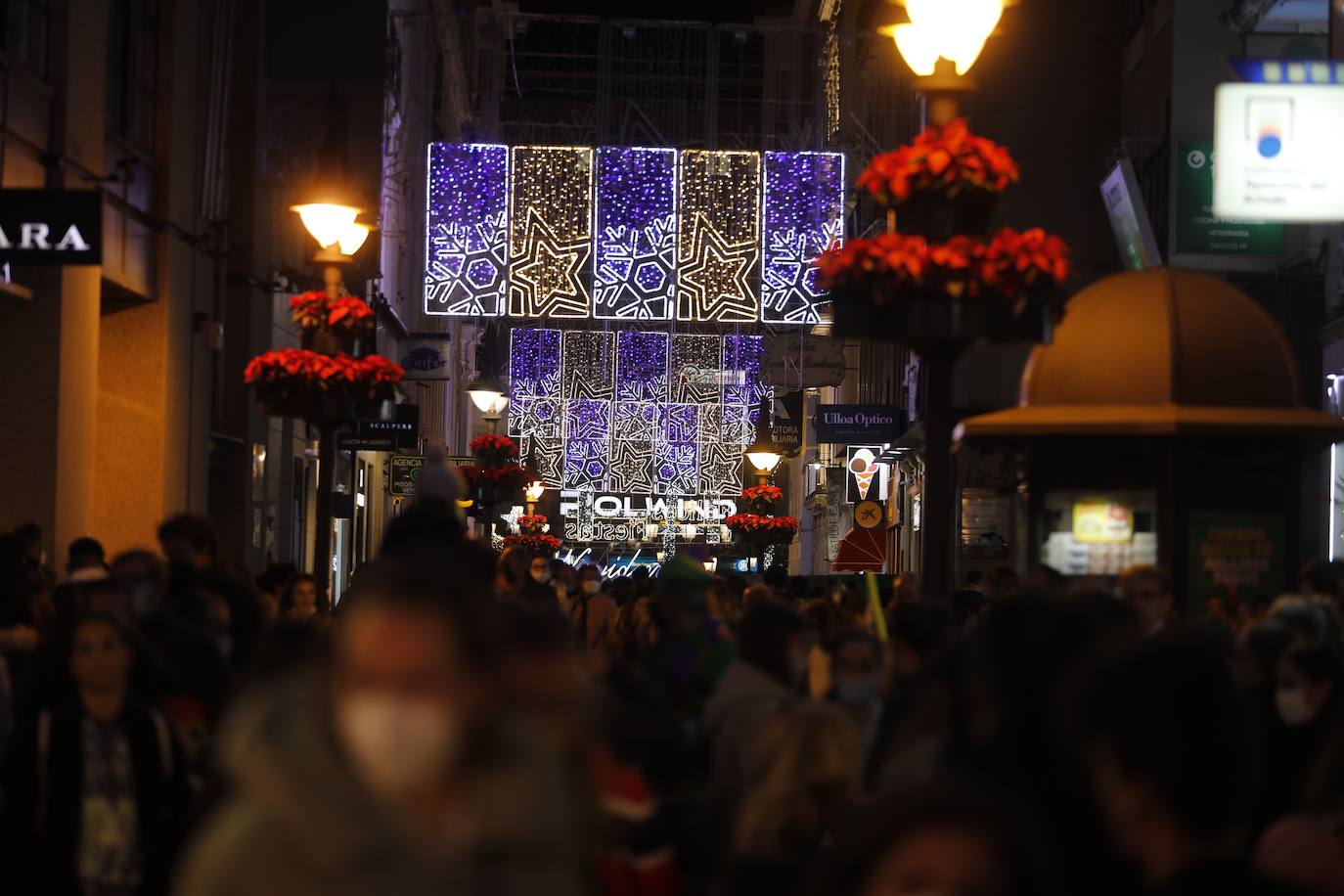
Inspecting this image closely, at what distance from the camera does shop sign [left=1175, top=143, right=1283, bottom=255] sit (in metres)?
29.7

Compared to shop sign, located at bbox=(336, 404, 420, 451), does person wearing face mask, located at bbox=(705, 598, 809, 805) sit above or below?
below

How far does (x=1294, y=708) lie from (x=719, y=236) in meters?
30.6

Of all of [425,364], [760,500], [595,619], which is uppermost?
[425,364]

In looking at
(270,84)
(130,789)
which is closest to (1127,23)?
(270,84)

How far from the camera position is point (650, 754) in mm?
6672

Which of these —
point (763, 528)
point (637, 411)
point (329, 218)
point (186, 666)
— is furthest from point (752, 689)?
point (637, 411)

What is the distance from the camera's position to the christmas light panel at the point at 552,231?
37469mm

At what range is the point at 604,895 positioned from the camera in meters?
5.17

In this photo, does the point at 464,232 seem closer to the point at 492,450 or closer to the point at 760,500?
the point at 492,450

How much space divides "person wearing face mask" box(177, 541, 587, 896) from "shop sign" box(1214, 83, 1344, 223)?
25.2 metres

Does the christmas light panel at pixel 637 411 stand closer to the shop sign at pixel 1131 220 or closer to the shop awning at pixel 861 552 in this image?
the shop awning at pixel 861 552

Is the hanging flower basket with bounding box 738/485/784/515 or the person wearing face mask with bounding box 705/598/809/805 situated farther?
the hanging flower basket with bounding box 738/485/784/515

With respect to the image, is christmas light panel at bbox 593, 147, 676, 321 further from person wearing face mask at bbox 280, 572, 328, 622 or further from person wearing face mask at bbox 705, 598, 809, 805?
person wearing face mask at bbox 705, 598, 809, 805

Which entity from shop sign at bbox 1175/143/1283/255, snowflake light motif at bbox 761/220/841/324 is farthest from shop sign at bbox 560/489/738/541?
shop sign at bbox 1175/143/1283/255
